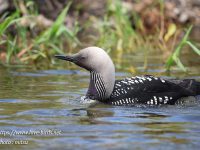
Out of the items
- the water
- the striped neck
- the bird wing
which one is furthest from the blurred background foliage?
the striped neck

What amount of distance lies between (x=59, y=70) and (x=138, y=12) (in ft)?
21.4

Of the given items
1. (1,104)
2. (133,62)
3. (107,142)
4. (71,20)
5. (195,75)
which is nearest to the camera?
(107,142)

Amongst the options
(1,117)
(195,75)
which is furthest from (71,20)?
(1,117)

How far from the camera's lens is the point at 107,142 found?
5.87 m

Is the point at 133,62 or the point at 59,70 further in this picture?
the point at 133,62

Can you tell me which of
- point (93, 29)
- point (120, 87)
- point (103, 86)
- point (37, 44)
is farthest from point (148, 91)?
point (93, 29)

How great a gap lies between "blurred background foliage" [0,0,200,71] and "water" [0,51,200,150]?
134 cm

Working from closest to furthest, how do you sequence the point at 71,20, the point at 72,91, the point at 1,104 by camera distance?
the point at 1,104, the point at 72,91, the point at 71,20

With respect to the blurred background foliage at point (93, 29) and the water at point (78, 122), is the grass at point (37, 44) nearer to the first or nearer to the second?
the blurred background foliage at point (93, 29)

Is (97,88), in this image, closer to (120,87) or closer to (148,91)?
(120,87)

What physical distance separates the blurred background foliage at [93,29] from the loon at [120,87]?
963 millimetres

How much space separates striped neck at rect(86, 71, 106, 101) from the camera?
804 centimetres

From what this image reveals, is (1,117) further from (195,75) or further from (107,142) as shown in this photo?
(195,75)

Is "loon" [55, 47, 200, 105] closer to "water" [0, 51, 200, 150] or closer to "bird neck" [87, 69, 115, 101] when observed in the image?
"bird neck" [87, 69, 115, 101]
